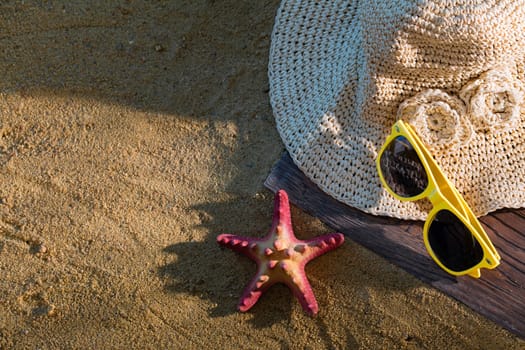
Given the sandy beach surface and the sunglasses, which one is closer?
the sunglasses

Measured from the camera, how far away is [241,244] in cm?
167

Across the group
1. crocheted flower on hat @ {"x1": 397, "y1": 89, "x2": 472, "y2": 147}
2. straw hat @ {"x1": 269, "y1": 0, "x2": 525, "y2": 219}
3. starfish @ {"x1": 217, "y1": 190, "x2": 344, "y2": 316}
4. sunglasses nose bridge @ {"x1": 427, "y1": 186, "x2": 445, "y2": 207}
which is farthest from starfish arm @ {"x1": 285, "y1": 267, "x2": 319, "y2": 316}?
crocheted flower on hat @ {"x1": 397, "y1": 89, "x2": 472, "y2": 147}

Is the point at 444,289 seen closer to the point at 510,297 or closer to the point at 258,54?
the point at 510,297

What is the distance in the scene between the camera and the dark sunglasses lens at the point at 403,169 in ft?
5.28

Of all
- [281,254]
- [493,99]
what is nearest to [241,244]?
[281,254]

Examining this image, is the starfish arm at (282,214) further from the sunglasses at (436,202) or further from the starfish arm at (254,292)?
the sunglasses at (436,202)

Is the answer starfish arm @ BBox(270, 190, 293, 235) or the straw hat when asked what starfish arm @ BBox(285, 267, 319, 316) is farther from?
the straw hat

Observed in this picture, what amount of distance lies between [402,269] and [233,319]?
47cm

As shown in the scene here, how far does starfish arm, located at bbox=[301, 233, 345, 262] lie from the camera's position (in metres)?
1.66

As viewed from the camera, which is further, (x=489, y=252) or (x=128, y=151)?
(x=128, y=151)

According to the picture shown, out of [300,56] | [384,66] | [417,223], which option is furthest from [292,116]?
[417,223]

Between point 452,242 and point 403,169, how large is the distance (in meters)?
0.23

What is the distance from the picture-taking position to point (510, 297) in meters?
1.64

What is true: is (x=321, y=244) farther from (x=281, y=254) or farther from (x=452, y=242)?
(x=452, y=242)
